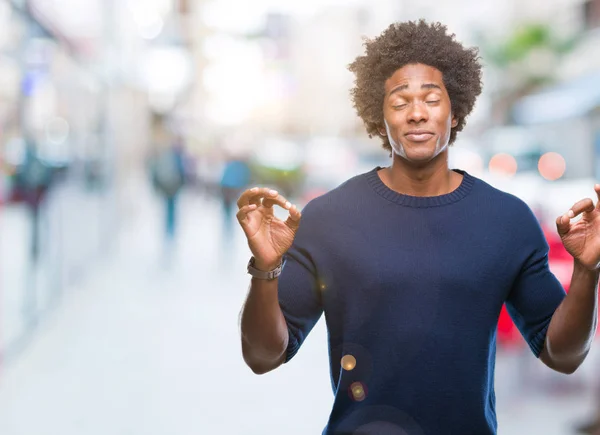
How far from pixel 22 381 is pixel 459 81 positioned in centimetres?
462

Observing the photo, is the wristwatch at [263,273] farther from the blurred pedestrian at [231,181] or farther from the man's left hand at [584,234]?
the blurred pedestrian at [231,181]

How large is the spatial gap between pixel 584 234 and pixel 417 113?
1.55ft

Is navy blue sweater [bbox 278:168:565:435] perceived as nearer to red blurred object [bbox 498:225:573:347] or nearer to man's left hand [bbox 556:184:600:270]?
man's left hand [bbox 556:184:600:270]

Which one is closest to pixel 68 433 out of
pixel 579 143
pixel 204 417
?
pixel 204 417

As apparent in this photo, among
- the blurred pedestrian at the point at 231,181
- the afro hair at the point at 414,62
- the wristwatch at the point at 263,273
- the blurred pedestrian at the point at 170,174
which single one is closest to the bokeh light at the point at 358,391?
the wristwatch at the point at 263,273

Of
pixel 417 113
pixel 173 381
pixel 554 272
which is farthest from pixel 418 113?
pixel 173 381

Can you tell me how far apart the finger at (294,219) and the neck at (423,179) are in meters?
0.30

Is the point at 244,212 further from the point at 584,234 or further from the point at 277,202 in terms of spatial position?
the point at 584,234

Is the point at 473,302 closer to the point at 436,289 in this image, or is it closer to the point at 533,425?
the point at 436,289

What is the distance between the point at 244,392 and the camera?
18.0 ft

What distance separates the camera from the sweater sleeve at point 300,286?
1.97 m

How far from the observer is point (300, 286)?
6.48 feet

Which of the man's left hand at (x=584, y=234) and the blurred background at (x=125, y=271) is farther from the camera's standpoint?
the blurred background at (x=125, y=271)

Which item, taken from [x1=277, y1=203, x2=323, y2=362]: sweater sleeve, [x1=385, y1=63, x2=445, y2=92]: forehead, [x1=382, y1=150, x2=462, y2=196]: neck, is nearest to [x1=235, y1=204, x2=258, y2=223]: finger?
[x1=277, y1=203, x2=323, y2=362]: sweater sleeve
